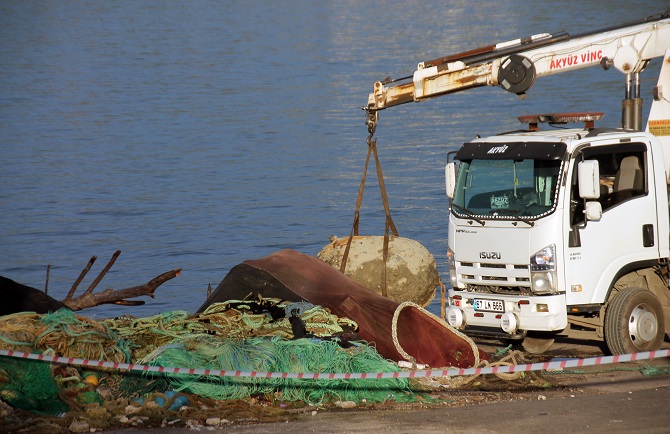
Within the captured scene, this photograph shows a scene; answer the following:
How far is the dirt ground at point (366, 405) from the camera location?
33.9ft

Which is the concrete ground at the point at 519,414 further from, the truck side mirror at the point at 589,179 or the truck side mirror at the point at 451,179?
the truck side mirror at the point at 451,179

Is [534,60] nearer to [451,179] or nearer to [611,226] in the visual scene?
[451,179]

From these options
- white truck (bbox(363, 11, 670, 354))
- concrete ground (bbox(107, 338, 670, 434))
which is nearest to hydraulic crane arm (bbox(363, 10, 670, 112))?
white truck (bbox(363, 11, 670, 354))

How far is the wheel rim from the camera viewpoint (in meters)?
13.1

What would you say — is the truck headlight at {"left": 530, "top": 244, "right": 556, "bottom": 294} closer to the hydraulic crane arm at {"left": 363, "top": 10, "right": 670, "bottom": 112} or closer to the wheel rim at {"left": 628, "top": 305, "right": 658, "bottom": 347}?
the wheel rim at {"left": 628, "top": 305, "right": 658, "bottom": 347}

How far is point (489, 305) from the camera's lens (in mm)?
13023

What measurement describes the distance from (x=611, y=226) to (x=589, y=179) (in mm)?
932

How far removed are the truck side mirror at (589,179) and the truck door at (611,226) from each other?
33 cm

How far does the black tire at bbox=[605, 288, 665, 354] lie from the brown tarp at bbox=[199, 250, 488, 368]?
5.00 feet

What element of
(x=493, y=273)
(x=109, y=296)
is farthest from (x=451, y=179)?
(x=109, y=296)

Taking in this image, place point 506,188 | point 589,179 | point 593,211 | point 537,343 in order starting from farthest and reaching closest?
point 537,343, point 506,188, point 593,211, point 589,179

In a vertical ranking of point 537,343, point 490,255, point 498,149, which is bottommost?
point 537,343

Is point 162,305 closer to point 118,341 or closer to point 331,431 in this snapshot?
point 118,341

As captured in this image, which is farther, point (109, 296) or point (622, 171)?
point (109, 296)
